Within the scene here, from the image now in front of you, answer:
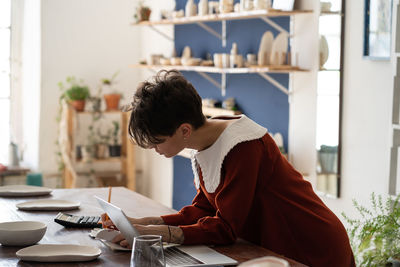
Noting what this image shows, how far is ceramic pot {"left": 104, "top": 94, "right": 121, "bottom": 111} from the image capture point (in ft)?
19.1

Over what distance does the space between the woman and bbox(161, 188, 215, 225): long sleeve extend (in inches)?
5.1

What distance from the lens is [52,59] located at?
5805mm

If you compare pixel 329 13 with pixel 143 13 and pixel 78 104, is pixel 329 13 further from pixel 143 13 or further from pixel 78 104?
pixel 78 104

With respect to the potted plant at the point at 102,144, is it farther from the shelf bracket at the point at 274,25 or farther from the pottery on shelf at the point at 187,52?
the shelf bracket at the point at 274,25

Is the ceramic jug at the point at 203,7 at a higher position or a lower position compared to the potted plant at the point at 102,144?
higher

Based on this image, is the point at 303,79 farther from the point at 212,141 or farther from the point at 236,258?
the point at 236,258

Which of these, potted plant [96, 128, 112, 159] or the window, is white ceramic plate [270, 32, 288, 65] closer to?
potted plant [96, 128, 112, 159]

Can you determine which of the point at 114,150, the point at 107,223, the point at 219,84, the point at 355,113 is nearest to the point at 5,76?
the point at 114,150

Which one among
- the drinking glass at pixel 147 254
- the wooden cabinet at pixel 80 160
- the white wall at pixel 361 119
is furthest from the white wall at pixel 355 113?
the wooden cabinet at pixel 80 160

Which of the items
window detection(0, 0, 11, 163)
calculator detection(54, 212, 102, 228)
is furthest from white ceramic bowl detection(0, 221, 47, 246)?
window detection(0, 0, 11, 163)

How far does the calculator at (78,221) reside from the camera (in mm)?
2259

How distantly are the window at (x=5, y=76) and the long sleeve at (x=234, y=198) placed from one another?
14.1 feet

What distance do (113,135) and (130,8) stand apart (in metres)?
1.22

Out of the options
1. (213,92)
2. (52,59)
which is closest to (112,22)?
(52,59)
